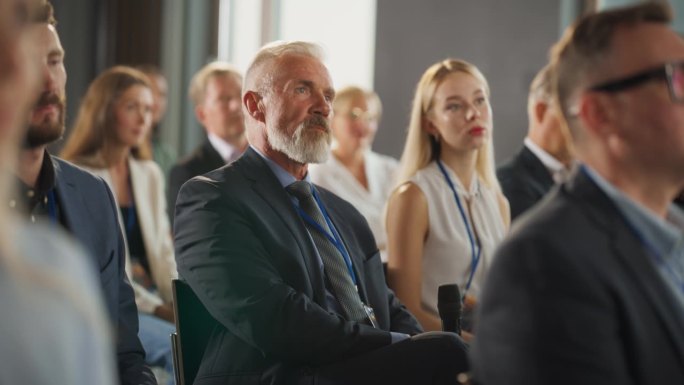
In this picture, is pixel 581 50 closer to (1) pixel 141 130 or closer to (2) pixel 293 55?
(2) pixel 293 55

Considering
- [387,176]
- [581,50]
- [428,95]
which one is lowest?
[387,176]

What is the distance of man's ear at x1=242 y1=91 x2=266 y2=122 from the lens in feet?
9.62

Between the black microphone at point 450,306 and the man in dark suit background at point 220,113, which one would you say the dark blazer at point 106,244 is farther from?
the man in dark suit background at point 220,113

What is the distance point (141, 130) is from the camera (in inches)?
171

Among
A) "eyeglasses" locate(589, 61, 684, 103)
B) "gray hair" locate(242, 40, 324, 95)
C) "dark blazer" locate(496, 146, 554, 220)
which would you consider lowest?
"dark blazer" locate(496, 146, 554, 220)

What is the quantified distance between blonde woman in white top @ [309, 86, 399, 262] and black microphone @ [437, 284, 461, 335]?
7.62ft

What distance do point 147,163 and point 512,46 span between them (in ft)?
9.85

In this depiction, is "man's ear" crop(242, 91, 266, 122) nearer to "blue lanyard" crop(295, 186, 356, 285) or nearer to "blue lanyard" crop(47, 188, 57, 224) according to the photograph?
"blue lanyard" crop(295, 186, 356, 285)

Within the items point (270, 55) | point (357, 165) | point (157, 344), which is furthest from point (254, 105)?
point (357, 165)

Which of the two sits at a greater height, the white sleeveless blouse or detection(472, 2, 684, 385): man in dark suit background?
detection(472, 2, 684, 385): man in dark suit background

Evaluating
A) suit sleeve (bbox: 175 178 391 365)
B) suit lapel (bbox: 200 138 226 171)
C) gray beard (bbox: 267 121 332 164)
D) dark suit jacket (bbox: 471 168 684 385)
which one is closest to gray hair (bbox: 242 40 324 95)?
gray beard (bbox: 267 121 332 164)

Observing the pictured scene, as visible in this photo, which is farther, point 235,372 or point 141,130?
point 141,130

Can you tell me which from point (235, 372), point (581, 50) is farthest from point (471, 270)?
point (581, 50)

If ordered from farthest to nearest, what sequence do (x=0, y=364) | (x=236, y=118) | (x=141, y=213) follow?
(x=236, y=118), (x=141, y=213), (x=0, y=364)
